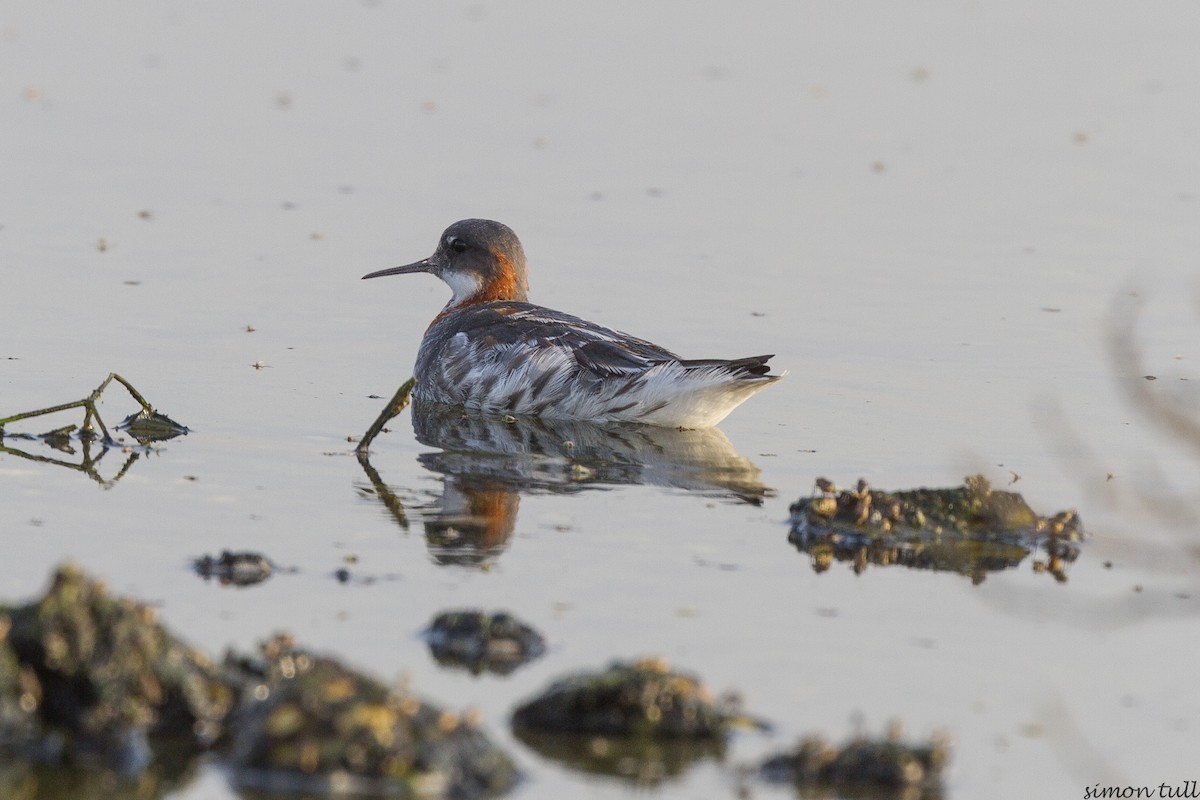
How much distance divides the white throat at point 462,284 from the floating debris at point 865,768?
8.57m

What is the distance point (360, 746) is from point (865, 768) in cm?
170

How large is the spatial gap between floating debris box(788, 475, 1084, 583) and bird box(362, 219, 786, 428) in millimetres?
2131

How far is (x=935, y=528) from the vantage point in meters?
9.91

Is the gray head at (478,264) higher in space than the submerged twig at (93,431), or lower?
higher

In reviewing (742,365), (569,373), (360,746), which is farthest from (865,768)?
(569,373)

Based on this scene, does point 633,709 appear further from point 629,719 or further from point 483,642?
point 483,642

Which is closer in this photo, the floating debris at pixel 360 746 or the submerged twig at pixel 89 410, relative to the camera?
the floating debris at pixel 360 746

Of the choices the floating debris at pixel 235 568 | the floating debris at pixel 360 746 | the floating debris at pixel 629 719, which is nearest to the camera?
the floating debris at pixel 360 746

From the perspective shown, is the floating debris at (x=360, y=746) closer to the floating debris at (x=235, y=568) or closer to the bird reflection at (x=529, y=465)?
the floating debris at (x=235, y=568)

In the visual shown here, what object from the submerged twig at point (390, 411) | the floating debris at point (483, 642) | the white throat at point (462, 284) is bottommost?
the floating debris at point (483, 642)

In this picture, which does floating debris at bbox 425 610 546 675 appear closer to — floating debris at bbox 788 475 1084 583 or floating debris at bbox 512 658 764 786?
floating debris at bbox 512 658 764 786

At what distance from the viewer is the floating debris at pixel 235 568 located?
862cm

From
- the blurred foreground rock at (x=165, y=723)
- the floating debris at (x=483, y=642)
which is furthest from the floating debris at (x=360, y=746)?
the floating debris at (x=483, y=642)

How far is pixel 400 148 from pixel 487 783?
44.3 ft
